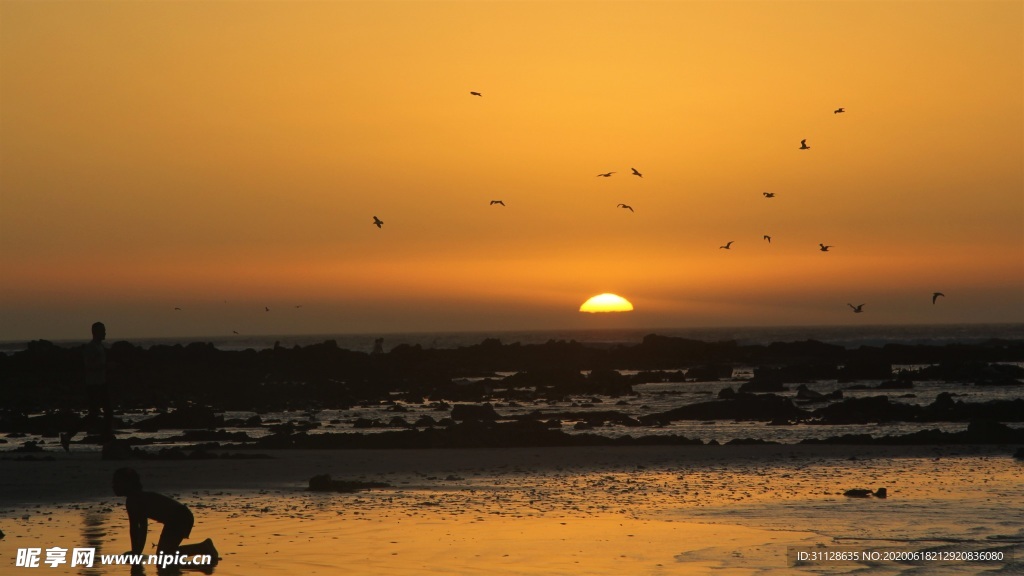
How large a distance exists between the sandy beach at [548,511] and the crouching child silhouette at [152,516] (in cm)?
46

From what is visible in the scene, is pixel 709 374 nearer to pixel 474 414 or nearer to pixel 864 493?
pixel 474 414

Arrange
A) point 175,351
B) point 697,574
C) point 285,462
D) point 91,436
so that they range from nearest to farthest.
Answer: point 697,574 < point 285,462 < point 91,436 < point 175,351

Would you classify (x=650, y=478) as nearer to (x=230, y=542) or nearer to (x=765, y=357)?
(x=230, y=542)

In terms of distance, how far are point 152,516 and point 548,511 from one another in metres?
6.13

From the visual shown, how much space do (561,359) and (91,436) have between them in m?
68.2

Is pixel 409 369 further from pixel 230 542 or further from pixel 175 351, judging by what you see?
pixel 230 542

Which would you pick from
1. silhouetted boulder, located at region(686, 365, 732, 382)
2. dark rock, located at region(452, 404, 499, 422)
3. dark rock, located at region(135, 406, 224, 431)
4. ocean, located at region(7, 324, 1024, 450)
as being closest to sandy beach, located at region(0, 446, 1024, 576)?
ocean, located at region(7, 324, 1024, 450)

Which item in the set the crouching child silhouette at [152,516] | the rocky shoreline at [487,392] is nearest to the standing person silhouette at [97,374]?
the rocky shoreline at [487,392]

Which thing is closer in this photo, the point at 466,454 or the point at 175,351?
the point at 466,454

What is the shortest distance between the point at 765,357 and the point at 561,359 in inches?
799

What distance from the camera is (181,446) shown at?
94.3ft

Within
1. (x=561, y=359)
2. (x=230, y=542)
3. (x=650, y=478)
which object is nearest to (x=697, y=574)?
(x=230, y=542)

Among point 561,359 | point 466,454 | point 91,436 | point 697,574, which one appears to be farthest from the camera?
point 561,359

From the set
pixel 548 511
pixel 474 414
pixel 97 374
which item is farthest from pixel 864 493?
pixel 474 414
